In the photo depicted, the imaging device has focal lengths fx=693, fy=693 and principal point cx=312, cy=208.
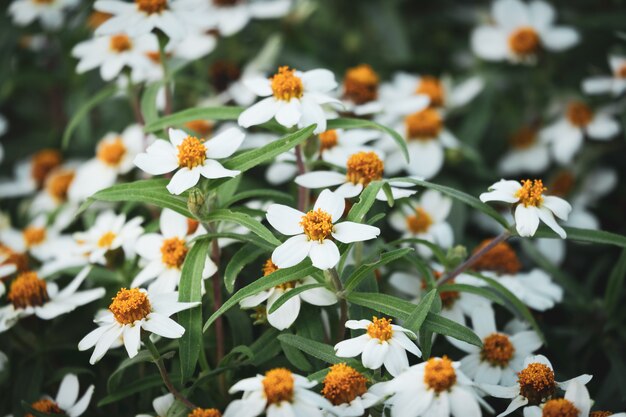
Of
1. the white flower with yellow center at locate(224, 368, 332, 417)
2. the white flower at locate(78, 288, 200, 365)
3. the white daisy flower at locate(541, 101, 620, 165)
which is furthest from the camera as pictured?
the white daisy flower at locate(541, 101, 620, 165)

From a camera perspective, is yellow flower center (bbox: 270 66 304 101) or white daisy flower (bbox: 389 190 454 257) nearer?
yellow flower center (bbox: 270 66 304 101)

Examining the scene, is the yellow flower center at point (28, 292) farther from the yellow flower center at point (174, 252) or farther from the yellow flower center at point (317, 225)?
the yellow flower center at point (317, 225)

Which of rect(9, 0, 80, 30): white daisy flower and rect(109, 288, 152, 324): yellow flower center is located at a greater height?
rect(9, 0, 80, 30): white daisy flower

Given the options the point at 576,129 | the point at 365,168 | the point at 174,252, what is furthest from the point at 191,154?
the point at 576,129

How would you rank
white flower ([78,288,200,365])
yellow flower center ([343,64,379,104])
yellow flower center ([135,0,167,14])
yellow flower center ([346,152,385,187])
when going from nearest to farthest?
white flower ([78,288,200,365])
yellow flower center ([346,152,385,187])
yellow flower center ([135,0,167,14])
yellow flower center ([343,64,379,104])

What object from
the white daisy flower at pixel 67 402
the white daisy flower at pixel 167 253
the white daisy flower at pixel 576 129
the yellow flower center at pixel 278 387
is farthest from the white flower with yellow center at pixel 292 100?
the white daisy flower at pixel 576 129

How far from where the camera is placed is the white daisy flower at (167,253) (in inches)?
54.0

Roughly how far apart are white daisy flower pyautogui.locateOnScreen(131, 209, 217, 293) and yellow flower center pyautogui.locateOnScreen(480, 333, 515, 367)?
21.9 inches

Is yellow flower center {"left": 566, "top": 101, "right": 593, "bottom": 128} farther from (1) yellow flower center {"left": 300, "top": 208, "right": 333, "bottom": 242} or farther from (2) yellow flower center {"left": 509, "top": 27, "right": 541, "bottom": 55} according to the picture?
(1) yellow flower center {"left": 300, "top": 208, "right": 333, "bottom": 242}

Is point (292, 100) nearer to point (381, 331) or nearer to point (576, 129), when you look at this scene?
point (381, 331)

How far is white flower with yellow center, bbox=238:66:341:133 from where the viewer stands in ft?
4.41

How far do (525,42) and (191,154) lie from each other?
1.31 meters

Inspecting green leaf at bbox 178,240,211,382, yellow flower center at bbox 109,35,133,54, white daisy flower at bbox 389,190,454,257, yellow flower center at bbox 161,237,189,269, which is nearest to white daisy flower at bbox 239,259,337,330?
green leaf at bbox 178,240,211,382

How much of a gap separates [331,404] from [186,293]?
34 centimetres
